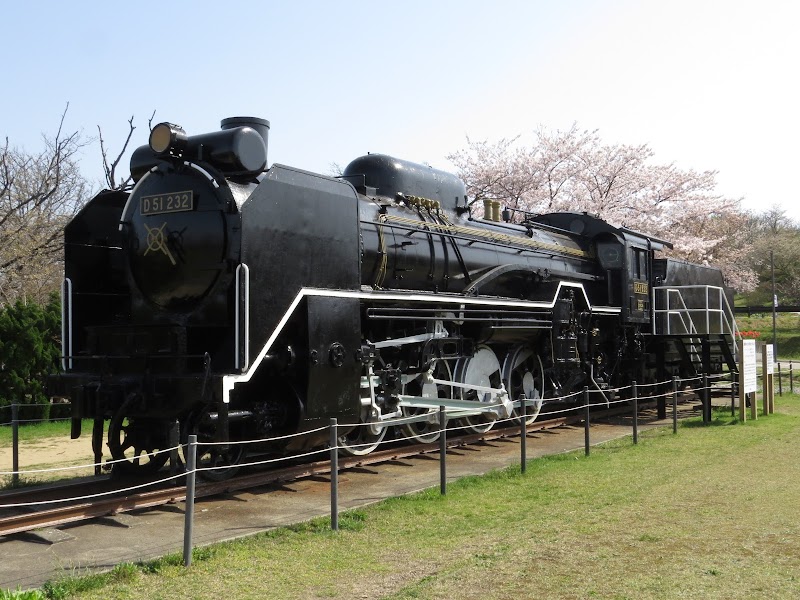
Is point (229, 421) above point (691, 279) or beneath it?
beneath

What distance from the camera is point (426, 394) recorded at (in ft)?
33.2

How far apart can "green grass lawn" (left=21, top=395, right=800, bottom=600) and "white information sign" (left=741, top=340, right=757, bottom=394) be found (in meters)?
5.02

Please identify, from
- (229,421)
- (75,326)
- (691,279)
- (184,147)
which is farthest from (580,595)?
(691,279)

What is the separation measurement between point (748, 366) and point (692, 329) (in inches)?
77.1

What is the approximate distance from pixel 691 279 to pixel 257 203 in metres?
13.0

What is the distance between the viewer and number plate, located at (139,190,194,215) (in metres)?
7.62

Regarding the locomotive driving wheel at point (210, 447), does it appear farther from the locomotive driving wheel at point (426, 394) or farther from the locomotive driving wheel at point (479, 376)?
the locomotive driving wheel at point (479, 376)

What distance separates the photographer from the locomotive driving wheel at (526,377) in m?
12.0

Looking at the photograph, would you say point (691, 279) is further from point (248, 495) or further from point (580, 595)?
point (580, 595)

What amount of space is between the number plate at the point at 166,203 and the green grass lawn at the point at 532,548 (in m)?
3.29

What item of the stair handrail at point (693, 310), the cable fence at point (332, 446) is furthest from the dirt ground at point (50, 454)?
the stair handrail at point (693, 310)

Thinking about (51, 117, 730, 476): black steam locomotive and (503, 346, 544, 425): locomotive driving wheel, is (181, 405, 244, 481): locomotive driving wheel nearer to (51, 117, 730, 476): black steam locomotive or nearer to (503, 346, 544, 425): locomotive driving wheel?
(51, 117, 730, 476): black steam locomotive

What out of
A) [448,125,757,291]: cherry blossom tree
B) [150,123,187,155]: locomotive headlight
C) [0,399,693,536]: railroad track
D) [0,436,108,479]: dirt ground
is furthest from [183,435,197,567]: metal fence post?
[448,125,757,291]: cherry blossom tree

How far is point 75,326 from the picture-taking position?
27.8ft
